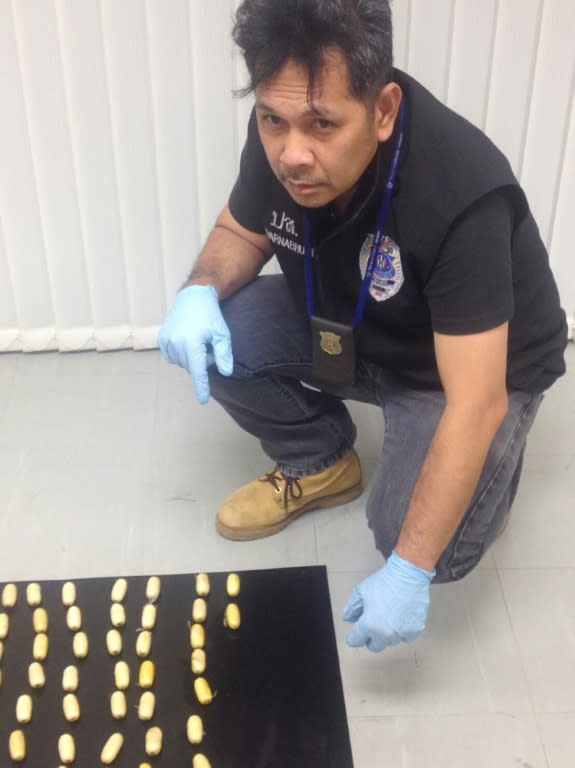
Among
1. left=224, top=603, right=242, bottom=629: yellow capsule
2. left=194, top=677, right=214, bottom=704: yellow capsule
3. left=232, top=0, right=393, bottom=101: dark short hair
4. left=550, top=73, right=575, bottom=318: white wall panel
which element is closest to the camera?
left=232, top=0, right=393, bottom=101: dark short hair

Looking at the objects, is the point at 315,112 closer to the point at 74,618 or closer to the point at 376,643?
the point at 376,643

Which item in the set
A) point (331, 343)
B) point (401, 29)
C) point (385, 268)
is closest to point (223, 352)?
point (331, 343)

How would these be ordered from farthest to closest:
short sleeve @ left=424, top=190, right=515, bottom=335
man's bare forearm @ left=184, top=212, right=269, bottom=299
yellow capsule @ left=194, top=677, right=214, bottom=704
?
1. man's bare forearm @ left=184, top=212, right=269, bottom=299
2. yellow capsule @ left=194, top=677, right=214, bottom=704
3. short sleeve @ left=424, top=190, right=515, bottom=335

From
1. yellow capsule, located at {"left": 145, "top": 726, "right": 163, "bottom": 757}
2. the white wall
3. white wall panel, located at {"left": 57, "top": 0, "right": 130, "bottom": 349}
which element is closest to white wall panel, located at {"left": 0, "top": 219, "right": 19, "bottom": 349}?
the white wall

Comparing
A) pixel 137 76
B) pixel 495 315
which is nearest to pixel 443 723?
pixel 495 315

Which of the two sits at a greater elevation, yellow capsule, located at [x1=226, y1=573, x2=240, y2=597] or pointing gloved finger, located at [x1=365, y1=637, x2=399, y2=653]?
pointing gloved finger, located at [x1=365, y1=637, x2=399, y2=653]

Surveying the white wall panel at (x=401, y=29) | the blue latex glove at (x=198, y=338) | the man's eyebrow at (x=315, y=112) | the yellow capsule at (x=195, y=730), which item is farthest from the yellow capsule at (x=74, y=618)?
the white wall panel at (x=401, y=29)

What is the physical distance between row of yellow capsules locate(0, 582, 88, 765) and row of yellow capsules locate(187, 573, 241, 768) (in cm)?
14

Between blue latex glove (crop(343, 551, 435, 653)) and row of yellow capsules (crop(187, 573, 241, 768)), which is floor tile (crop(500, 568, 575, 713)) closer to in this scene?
blue latex glove (crop(343, 551, 435, 653))

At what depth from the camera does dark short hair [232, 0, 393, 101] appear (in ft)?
2.80

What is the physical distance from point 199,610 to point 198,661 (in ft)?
0.29

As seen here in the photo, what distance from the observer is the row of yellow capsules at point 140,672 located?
3.38 feet

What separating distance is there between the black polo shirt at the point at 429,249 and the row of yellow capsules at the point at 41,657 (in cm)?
53

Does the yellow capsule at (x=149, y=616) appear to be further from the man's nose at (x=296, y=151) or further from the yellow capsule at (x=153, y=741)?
the man's nose at (x=296, y=151)
